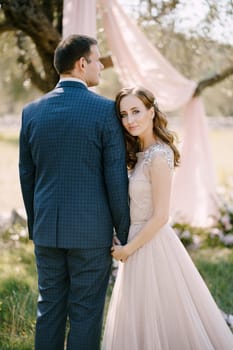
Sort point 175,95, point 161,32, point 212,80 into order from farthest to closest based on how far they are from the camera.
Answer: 1. point 212,80
2. point 161,32
3. point 175,95

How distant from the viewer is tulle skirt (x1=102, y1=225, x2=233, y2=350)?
9.92 feet

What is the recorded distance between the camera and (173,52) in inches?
260

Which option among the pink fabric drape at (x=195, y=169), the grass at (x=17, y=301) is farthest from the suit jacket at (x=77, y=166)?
the pink fabric drape at (x=195, y=169)

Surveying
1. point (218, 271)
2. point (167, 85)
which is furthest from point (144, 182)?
point (167, 85)

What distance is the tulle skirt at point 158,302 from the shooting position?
9.92 feet

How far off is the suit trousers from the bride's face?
66 cm

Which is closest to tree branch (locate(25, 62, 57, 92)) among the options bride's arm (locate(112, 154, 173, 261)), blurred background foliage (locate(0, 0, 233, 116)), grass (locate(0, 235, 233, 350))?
blurred background foliage (locate(0, 0, 233, 116))

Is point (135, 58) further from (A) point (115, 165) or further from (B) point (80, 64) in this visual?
(A) point (115, 165)

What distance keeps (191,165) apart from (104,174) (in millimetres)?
3806

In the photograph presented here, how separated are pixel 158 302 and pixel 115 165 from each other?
0.83 metres

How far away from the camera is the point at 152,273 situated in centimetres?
305

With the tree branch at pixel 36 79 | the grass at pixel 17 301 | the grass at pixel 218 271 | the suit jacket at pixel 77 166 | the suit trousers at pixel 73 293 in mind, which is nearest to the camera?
the suit jacket at pixel 77 166

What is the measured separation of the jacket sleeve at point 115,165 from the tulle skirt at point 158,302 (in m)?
0.29

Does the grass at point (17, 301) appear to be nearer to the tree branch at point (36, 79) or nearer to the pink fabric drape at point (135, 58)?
the tree branch at point (36, 79)
